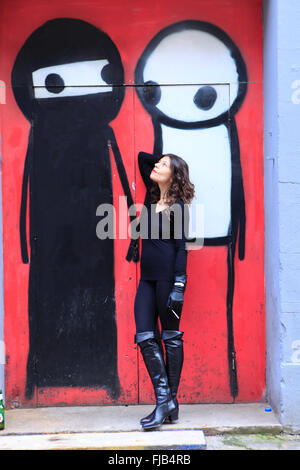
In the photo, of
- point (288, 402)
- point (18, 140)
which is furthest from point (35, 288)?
point (288, 402)

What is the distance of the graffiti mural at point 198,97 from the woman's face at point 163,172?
1.21ft

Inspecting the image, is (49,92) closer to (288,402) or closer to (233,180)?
(233,180)

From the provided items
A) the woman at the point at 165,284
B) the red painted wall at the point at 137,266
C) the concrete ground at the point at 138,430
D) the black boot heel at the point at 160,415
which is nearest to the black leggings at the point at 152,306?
the woman at the point at 165,284

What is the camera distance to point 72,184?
15.3 ft

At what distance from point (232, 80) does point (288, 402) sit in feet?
8.38

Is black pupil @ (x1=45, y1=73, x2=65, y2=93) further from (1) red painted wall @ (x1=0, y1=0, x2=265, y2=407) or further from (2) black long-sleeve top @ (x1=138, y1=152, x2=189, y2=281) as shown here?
(2) black long-sleeve top @ (x1=138, y1=152, x2=189, y2=281)

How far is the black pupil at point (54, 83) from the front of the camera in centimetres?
467

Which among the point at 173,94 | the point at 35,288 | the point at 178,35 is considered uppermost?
the point at 178,35

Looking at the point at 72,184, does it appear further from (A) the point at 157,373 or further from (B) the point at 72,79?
(A) the point at 157,373

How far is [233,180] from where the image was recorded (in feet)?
15.3

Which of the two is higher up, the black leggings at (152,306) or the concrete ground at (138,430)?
the black leggings at (152,306)

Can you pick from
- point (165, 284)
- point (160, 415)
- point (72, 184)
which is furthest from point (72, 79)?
→ point (160, 415)

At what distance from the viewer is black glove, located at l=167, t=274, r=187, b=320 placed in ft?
13.2

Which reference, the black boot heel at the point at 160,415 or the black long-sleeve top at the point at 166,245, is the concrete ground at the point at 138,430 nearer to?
the black boot heel at the point at 160,415
